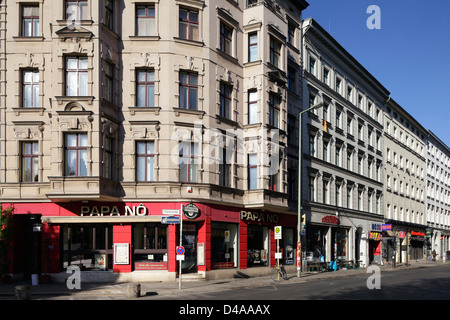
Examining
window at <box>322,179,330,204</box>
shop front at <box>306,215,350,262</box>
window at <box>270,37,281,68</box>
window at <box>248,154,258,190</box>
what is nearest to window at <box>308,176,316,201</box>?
shop front at <box>306,215,350,262</box>

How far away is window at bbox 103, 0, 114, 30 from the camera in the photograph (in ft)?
90.8

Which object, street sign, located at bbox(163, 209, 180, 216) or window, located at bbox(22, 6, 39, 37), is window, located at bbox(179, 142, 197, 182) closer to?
street sign, located at bbox(163, 209, 180, 216)

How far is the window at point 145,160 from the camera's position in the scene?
92.6 ft

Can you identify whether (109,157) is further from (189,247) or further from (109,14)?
(109,14)

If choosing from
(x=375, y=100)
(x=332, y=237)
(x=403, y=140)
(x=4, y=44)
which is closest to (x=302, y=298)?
(x=4, y=44)

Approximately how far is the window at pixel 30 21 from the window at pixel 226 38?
1072 cm

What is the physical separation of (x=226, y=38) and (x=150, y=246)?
13717mm

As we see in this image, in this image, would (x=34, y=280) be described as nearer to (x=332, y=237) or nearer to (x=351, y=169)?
(x=332, y=237)

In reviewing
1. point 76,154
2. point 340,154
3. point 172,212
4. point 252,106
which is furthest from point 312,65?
point 76,154

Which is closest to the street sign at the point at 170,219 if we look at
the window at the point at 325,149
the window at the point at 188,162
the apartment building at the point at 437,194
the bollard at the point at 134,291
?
the window at the point at 188,162

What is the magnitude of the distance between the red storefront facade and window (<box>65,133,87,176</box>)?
1.98 meters

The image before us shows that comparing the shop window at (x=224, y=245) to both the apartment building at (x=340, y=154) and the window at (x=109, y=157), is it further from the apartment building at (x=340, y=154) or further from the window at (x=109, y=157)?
the apartment building at (x=340, y=154)

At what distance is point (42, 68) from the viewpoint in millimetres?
27250

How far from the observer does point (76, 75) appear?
26.8 meters
